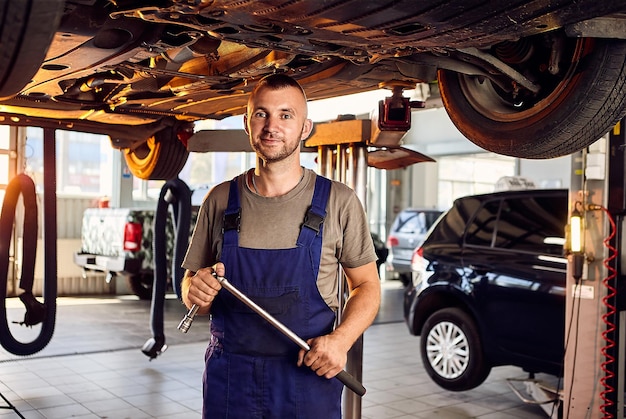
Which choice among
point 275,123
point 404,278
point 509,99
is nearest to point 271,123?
point 275,123

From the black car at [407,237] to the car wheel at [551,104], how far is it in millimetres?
9208

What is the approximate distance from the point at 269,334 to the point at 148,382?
3356 mm

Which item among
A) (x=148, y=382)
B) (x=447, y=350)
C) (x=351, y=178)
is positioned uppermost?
(x=351, y=178)

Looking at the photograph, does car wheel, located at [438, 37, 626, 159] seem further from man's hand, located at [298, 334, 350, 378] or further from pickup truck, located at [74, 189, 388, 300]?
pickup truck, located at [74, 189, 388, 300]

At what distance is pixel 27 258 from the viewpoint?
372cm

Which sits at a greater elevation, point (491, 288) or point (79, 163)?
point (79, 163)

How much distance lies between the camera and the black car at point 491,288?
4547 millimetres

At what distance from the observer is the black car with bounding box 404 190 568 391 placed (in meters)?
4.55

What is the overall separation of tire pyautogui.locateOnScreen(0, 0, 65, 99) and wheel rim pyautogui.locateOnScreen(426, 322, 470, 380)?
390cm

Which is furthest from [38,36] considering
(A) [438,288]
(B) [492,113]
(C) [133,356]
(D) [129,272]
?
(D) [129,272]

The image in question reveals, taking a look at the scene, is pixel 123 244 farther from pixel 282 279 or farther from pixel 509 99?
pixel 282 279

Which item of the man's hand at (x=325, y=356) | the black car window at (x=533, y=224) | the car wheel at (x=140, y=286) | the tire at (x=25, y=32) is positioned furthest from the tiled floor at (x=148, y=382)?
the tire at (x=25, y=32)

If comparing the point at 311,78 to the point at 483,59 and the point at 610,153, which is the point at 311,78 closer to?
the point at 483,59

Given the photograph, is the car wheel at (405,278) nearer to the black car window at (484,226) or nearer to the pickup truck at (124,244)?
the pickup truck at (124,244)
